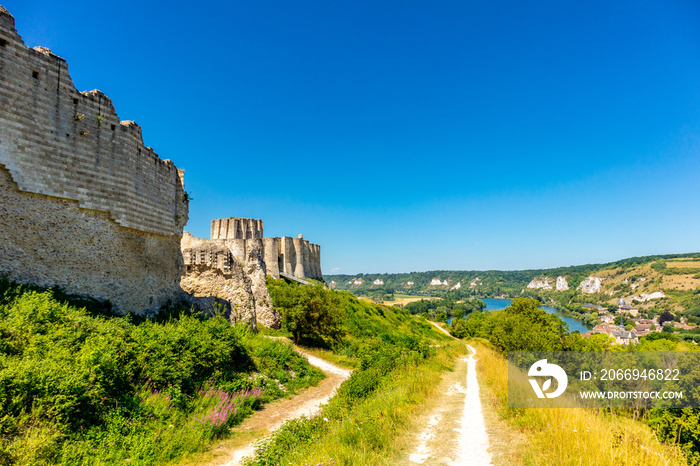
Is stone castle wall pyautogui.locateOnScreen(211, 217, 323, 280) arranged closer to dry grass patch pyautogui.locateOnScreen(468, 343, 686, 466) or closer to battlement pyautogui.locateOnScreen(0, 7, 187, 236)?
battlement pyautogui.locateOnScreen(0, 7, 187, 236)

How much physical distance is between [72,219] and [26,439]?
271 inches

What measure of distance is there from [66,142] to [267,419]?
1012 centimetres

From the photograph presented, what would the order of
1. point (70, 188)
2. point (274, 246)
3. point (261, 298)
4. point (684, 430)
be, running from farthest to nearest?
point (274, 246), point (261, 298), point (684, 430), point (70, 188)

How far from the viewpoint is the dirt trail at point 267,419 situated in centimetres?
732

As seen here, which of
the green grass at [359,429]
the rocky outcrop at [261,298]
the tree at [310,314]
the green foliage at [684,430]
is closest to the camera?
the green grass at [359,429]

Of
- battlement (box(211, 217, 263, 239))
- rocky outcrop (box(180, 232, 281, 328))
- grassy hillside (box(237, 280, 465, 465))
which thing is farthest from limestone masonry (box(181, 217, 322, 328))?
battlement (box(211, 217, 263, 239))

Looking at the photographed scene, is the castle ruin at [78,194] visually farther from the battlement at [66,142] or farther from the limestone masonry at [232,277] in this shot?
the limestone masonry at [232,277]

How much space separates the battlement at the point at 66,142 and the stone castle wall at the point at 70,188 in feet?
0.09

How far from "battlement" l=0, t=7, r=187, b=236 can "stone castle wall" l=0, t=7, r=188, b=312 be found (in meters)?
0.03

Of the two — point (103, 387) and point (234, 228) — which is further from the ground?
point (234, 228)

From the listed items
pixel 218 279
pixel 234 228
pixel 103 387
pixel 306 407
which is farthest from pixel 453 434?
pixel 234 228

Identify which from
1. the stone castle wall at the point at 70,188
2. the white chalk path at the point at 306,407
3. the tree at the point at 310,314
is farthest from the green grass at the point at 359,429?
the tree at the point at 310,314

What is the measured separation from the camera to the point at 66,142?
9.93m

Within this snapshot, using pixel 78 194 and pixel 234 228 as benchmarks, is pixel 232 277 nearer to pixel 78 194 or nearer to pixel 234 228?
pixel 78 194
